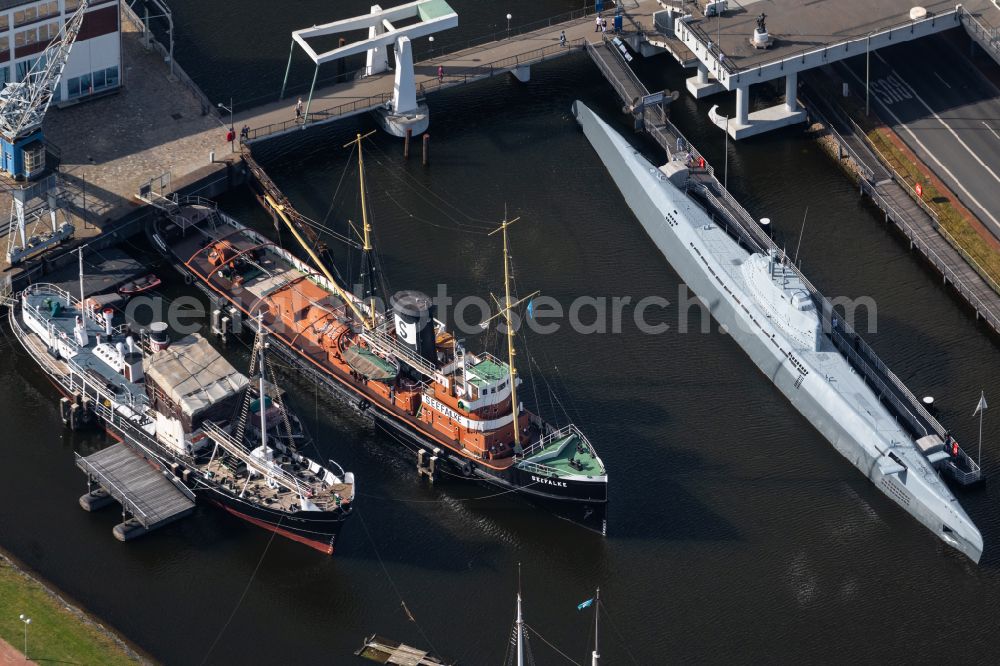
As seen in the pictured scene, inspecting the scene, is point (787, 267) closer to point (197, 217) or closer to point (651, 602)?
point (651, 602)

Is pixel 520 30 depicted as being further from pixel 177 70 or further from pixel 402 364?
pixel 402 364

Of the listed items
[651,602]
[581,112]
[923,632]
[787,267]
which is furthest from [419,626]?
[581,112]

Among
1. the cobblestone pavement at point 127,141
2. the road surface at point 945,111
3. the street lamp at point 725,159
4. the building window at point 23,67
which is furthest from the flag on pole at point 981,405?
the building window at point 23,67

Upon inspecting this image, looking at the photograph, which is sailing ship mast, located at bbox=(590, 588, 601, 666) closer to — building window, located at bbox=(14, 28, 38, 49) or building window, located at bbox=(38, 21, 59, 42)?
building window, located at bbox=(38, 21, 59, 42)

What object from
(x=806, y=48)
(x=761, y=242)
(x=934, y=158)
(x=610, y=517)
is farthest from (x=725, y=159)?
(x=610, y=517)

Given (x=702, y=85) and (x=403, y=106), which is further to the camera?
(x=702, y=85)

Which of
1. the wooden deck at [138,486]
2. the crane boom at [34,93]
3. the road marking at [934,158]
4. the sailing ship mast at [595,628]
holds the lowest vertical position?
the sailing ship mast at [595,628]

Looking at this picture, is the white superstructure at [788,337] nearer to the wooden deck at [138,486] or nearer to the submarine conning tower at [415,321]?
the submarine conning tower at [415,321]
